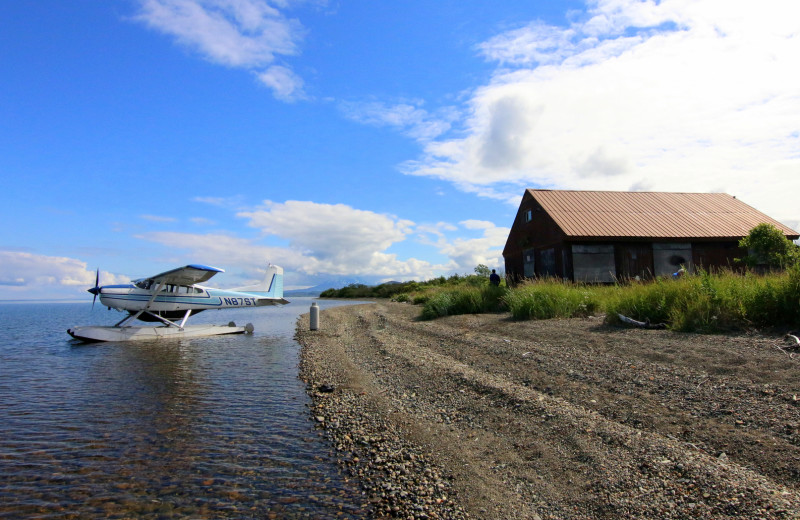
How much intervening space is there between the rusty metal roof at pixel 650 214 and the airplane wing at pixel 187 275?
1718cm

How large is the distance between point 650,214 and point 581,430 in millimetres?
24122

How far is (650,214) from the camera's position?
83.9ft

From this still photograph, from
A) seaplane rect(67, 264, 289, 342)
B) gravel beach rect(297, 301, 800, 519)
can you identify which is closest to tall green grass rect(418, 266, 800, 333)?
gravel beach rect(297, 301, 800, 519)

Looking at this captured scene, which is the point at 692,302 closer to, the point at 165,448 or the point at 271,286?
the point at 165,448

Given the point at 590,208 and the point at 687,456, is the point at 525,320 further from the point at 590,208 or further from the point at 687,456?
the point at 590,208

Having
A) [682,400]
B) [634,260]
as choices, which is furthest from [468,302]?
[682,400]

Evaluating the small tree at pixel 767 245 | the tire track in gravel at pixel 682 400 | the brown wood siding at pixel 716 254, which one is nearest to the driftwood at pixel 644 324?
the tire track in gravel at pixel 682 400

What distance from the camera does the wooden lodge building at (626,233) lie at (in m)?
22.9

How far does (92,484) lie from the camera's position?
480 centimetres

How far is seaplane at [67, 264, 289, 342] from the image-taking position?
739 inches

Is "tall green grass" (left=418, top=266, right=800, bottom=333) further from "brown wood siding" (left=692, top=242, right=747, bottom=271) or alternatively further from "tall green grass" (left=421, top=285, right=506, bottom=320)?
"brown wood siding" (left=692, top=242, right=747, bottom=271)

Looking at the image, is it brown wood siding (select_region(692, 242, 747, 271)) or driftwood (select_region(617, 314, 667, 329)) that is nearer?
driftwood (select_region(617, 314, 667, 329))

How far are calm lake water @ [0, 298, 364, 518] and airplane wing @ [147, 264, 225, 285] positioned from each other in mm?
7587

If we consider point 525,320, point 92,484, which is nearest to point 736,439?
point 92,484
